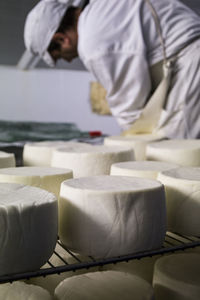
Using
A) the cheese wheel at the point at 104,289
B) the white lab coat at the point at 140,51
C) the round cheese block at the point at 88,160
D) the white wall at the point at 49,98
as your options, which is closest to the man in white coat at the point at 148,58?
the white lab coat at the point at 140,51

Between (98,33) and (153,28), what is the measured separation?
0.27m

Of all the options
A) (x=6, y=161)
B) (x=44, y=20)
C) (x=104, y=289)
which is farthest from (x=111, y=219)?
(x=44, y=20)

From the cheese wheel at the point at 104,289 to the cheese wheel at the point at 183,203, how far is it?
149 millimetres

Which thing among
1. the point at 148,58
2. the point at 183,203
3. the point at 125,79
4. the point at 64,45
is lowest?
the point at 183,203

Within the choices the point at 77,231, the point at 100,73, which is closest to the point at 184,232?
the point at 77,231

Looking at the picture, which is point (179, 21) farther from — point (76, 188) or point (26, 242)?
point (26, 242)

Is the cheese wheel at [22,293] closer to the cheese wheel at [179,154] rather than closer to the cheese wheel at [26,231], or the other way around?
the cheese wheel at [26,231]

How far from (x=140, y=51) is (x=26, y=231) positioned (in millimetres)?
1368

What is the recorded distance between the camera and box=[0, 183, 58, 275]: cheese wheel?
59 centimetres

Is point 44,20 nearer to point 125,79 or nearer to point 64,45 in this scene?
point 64,45

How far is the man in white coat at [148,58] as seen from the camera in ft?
6.00

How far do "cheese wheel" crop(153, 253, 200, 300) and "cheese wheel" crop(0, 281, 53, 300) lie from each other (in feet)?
0.83

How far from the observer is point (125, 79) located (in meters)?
1.89

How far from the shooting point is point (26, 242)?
0.61m
